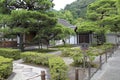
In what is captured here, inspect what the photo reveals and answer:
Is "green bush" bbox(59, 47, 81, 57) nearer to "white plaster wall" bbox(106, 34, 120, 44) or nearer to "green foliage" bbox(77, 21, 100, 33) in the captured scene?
"green foliage" bbox(77, 21, 100, 33)

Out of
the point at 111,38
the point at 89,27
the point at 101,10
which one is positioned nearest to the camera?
the point at 89,27

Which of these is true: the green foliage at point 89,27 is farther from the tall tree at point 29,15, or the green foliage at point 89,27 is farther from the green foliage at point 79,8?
the green foliage at point 79,8

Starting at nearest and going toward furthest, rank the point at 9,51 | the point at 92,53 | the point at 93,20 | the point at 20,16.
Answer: the point at 92,53
the point at 9,51
the point at 20,16
the point at 93,20

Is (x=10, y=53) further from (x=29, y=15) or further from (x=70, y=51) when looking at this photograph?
(x=29, y=15)

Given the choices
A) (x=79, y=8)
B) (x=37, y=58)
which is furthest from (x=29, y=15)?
(x=79, y=8)

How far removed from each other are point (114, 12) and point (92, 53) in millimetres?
14732

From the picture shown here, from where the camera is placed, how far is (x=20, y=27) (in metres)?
18.2

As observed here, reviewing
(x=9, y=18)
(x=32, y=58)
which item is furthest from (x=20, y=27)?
(x=32, y=58)

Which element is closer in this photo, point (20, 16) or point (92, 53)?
point (92, 53)

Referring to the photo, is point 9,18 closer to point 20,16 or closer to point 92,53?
point 20,16

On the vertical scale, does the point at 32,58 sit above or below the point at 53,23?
below

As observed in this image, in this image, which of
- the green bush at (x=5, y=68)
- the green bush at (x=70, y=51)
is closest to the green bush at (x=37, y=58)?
the green bush at (x=70, y=51)

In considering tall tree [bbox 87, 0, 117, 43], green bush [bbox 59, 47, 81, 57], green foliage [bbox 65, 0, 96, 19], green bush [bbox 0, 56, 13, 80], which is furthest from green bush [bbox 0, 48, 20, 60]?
green foliage [bbox 65, 0, 96, 19]

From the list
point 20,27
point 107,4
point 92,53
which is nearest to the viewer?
point 92,53
